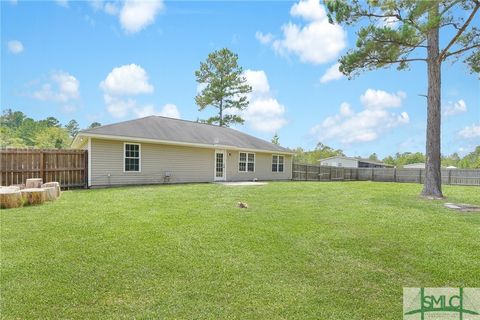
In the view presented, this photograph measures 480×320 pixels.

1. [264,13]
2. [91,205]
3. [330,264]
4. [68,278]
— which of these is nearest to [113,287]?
[68,278]

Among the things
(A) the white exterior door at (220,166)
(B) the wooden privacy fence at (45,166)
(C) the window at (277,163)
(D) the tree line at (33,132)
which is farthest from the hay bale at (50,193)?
(D) the tree line at (33,132)

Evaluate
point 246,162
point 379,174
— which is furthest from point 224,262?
point 379,174

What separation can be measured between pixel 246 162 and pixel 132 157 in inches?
294

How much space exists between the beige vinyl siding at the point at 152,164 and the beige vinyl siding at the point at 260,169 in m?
1.47

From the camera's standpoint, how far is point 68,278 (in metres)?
3.35

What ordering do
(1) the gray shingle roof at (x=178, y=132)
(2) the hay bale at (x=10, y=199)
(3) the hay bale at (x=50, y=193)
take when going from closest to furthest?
1. (2) the hay bale at (x=10, y=199)
2. (3) the hay bale at (x=50, y=193)
3. (1) the gray shingle roof at (x=178, y=132)

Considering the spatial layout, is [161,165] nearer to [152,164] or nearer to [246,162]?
[152,164]

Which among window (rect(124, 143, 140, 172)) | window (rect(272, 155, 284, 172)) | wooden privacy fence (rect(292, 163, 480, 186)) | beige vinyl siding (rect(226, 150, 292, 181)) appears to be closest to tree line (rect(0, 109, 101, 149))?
window (rect(124, 143, 140, 172))

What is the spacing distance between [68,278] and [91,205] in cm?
462

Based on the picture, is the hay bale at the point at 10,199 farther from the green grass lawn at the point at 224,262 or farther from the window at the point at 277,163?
the window at the point at 277,163

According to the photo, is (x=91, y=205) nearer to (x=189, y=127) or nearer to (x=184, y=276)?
(x=184, y=276)

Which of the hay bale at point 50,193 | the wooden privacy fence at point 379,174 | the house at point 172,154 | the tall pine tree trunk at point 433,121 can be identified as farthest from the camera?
the wooden privacy fence at point 379,174

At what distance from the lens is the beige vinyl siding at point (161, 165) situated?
12.5 metres

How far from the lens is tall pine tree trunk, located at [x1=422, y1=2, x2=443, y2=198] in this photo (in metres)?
10.1
